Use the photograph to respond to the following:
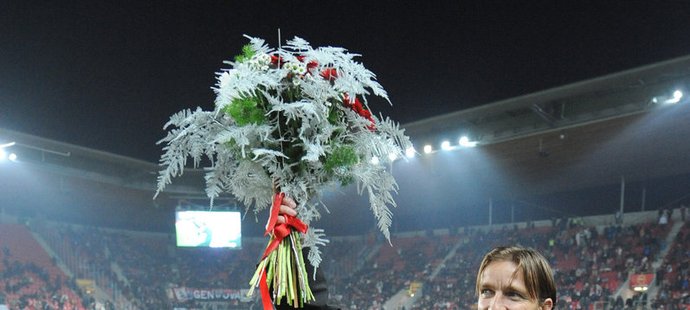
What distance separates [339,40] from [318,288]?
877cm

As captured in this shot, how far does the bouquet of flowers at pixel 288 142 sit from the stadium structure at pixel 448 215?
32.7 feet

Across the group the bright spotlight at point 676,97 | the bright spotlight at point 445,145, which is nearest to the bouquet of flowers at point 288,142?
the bright spotlight at point 676,97

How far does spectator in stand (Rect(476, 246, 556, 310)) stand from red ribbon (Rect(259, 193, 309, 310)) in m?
0.72

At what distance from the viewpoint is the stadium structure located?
650 inches

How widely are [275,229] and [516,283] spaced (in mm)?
872

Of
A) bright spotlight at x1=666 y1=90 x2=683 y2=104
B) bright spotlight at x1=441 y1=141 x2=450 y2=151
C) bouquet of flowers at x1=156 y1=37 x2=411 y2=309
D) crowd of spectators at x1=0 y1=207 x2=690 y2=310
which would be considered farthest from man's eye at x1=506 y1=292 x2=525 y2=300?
bright spotlight at x1=441 y1=141 x2=450 y2=151

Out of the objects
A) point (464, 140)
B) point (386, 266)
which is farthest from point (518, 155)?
point (386, 266)

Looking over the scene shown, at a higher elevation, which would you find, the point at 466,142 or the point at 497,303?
the point at 466,142

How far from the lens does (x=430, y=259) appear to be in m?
26.3

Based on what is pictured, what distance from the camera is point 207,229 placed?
2405cm

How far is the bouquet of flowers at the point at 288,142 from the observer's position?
85.0 inches

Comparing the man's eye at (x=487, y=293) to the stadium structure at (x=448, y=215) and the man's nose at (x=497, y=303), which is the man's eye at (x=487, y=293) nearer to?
the man's nose at (x=497, y=303)

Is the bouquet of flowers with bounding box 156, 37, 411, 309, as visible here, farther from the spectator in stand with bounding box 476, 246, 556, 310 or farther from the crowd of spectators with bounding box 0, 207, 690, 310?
the crowd of spectators with bounding box 0, 207, 690, 310

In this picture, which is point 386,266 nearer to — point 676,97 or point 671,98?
point 671,98
